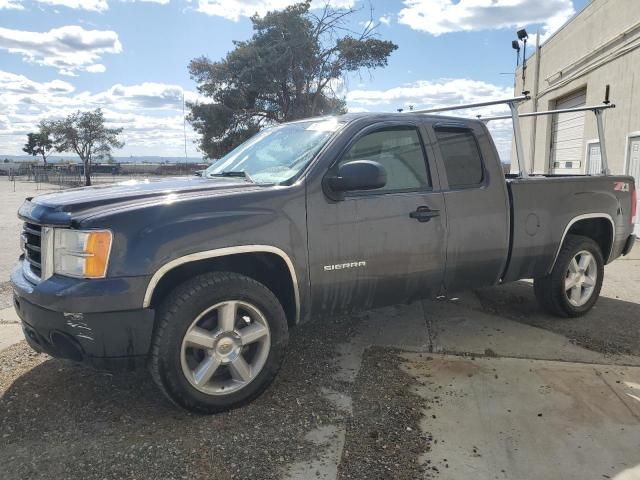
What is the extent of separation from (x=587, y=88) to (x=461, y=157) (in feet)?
36.9

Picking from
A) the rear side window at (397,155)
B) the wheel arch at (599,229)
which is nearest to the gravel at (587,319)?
the wheel arch at (599,229)

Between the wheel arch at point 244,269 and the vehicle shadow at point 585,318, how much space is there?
8.96 feet

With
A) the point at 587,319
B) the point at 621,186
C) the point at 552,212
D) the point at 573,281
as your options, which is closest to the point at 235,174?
the point at 552,212

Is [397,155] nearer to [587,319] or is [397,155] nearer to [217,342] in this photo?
[217,342]

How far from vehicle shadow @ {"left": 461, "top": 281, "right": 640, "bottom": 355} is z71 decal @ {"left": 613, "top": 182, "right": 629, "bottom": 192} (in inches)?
49.9

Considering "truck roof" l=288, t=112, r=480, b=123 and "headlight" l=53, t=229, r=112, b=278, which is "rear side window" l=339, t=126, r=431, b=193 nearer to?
"truck roof" l=288, t=112, r=480, b=123

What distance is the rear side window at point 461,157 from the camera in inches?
171

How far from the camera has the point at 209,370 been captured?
326 centimetres

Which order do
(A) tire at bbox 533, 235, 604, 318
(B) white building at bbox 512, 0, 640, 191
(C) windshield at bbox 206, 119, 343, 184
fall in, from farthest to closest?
(B) white building at bbox 512, 0, 640, 191 → (A) tire at bbox 533, 235, 604, 318 → (C) windshield at bbox 206, 119, 343, 184

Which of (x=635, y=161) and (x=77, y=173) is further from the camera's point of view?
(x=77, y=173)

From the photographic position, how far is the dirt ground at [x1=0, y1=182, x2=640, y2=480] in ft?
9.41

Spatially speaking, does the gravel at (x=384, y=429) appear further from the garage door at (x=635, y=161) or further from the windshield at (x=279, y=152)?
the garage door at (x=635, y=161)

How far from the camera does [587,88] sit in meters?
13.7

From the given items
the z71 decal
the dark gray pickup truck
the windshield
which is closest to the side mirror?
the dark gray pickup truck
